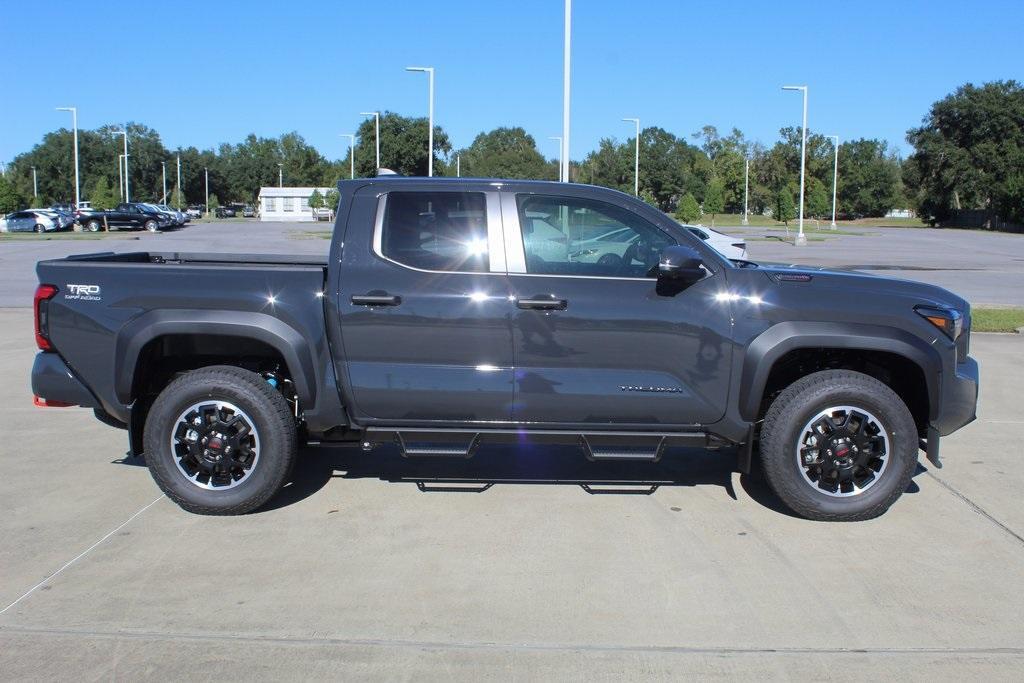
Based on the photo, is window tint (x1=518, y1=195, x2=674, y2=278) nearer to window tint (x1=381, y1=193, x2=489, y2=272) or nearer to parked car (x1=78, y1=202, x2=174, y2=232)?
window tint (x1=381, y1=193, x2=489, y2=272)

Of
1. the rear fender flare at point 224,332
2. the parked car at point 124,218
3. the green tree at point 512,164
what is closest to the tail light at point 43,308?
the rear fender flare at point 224,332

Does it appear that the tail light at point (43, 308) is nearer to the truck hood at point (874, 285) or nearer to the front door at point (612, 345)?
the front door at point (612, 345)

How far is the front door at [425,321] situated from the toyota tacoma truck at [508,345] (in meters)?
0.01

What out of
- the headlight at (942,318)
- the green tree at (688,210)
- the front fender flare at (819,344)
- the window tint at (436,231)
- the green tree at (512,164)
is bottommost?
the front fender flare at (819,344)

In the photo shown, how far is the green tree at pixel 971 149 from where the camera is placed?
82.1m

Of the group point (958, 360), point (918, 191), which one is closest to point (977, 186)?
point (918, 191)

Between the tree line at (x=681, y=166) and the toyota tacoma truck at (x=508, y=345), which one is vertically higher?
the tree line at (x=681, y=166)

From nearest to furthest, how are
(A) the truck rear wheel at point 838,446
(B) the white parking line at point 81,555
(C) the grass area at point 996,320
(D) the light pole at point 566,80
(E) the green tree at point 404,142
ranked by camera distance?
(B) the white parking line at point 81,555 < (A) the truck rear wheel at point 838,446 < (C) the grass area at point 996,320 < (D) the light pole at point 566,80 < (E) the green tree at point 404,142

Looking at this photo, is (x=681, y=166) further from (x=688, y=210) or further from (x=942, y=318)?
(x=942, y=318)

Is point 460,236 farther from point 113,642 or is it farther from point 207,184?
point 207,184

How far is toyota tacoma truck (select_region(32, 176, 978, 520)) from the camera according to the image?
17.3 feet

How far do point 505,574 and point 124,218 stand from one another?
191ft

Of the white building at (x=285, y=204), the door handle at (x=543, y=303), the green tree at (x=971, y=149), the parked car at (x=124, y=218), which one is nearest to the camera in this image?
the door handle at (x=543, y=303)

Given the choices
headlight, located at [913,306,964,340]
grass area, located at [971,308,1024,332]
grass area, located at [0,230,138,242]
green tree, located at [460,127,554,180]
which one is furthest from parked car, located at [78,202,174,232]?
headlight, located at [913,306,964,340]
